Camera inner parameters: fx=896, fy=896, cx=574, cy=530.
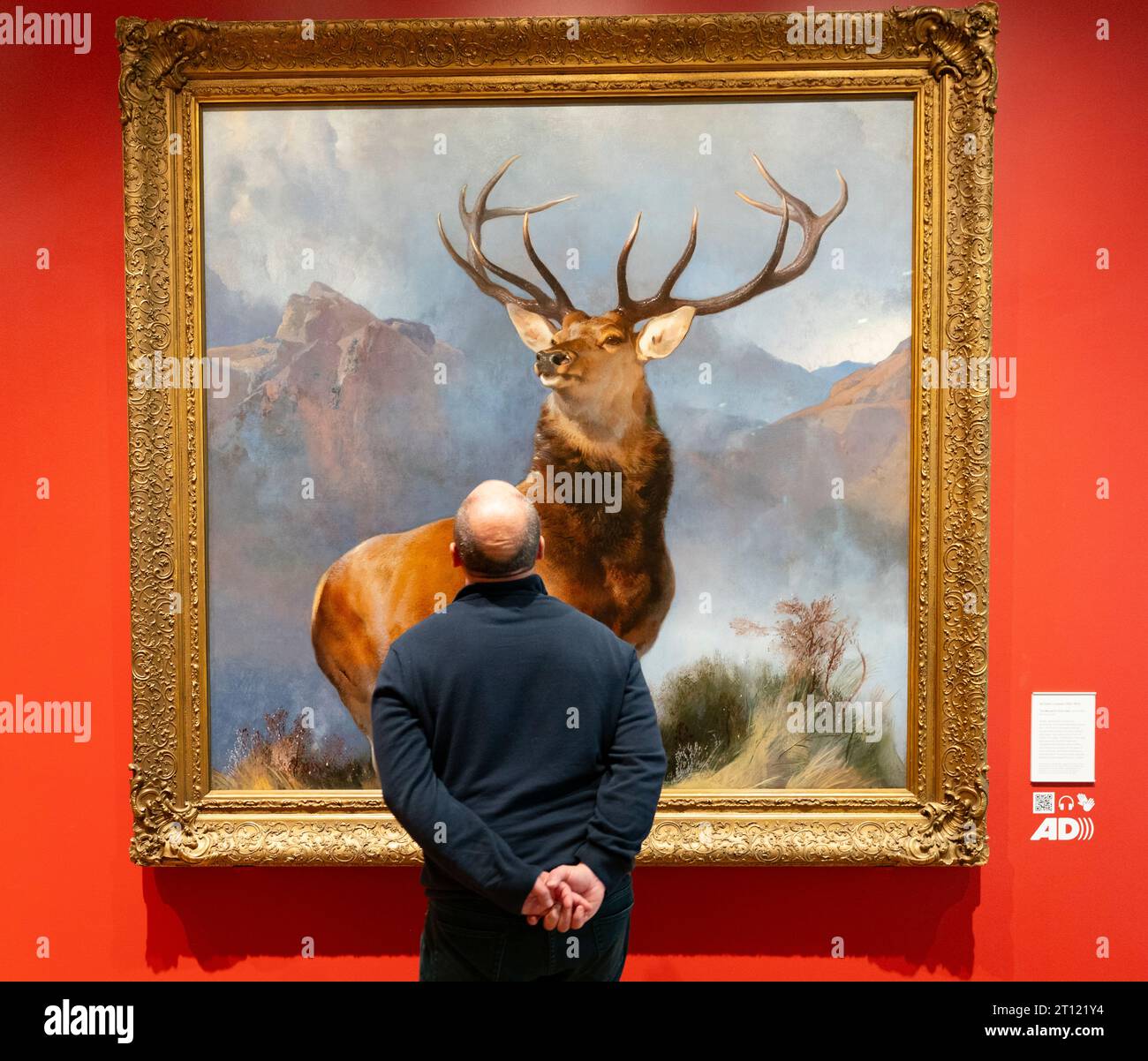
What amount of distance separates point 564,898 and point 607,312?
1423mm

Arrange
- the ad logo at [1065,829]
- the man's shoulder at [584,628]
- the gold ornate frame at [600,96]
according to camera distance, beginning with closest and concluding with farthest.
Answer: the man's shoulder at [584,628]
the gold ornate frame at [600,96]
the ad logo at [1065,829]

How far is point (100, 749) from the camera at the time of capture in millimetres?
2412

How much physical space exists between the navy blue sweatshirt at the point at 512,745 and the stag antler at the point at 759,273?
101cm

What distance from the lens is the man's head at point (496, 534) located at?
5.53 ft

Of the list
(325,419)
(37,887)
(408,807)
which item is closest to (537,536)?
(408,807)

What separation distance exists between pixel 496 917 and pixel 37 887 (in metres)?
1.53

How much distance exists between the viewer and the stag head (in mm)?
2309

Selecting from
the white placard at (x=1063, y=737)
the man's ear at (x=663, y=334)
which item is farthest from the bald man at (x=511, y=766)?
the white placard at (x=1063, y=737)

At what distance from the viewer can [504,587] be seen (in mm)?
1712

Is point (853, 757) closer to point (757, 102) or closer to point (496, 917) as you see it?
point (496, 917)

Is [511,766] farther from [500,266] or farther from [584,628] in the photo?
[500,266]

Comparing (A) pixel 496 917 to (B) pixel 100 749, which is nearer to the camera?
(A) pixel 496 917

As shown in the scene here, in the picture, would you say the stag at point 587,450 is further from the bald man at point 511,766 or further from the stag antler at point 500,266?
the bald man at point 511,766

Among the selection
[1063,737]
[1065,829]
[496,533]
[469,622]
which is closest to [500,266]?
[496,533]
